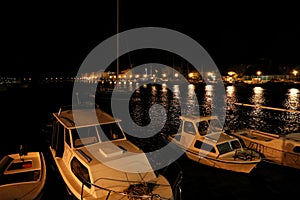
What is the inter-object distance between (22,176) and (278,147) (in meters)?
13.4

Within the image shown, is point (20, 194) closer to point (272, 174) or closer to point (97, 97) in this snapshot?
point (272, 174)

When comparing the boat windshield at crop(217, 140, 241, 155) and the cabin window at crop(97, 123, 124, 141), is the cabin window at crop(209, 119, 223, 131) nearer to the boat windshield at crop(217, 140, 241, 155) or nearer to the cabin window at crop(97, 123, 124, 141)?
the boat windshield at crop(217, 140, 241, 155)

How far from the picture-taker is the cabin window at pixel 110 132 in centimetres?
927

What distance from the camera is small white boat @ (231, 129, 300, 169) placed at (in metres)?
11.4

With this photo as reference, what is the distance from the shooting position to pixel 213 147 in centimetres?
1148

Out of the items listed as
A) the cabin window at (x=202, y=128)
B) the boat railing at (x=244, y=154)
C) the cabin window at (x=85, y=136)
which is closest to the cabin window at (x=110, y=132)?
the cabin window at (x=85, y=136)

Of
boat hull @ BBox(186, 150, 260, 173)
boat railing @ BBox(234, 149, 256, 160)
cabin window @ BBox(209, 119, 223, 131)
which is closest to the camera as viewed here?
boat hull @ BBox(186, 150, 260, 173)

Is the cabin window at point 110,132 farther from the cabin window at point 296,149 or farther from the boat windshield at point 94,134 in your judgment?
the cabin window at point 296,149

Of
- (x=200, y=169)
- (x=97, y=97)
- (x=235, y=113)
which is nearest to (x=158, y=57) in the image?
(x=97, y=97)

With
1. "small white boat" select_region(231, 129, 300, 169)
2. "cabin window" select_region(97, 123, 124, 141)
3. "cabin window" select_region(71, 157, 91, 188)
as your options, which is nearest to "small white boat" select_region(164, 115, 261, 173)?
"small white boat" select_region(231, 129, 300, 169)

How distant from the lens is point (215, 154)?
37.1 ft

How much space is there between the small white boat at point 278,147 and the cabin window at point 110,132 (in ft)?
28.1

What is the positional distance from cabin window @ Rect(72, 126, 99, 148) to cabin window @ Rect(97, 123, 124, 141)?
0.30m

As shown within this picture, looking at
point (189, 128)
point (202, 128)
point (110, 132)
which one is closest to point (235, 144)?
point (202, 128)
